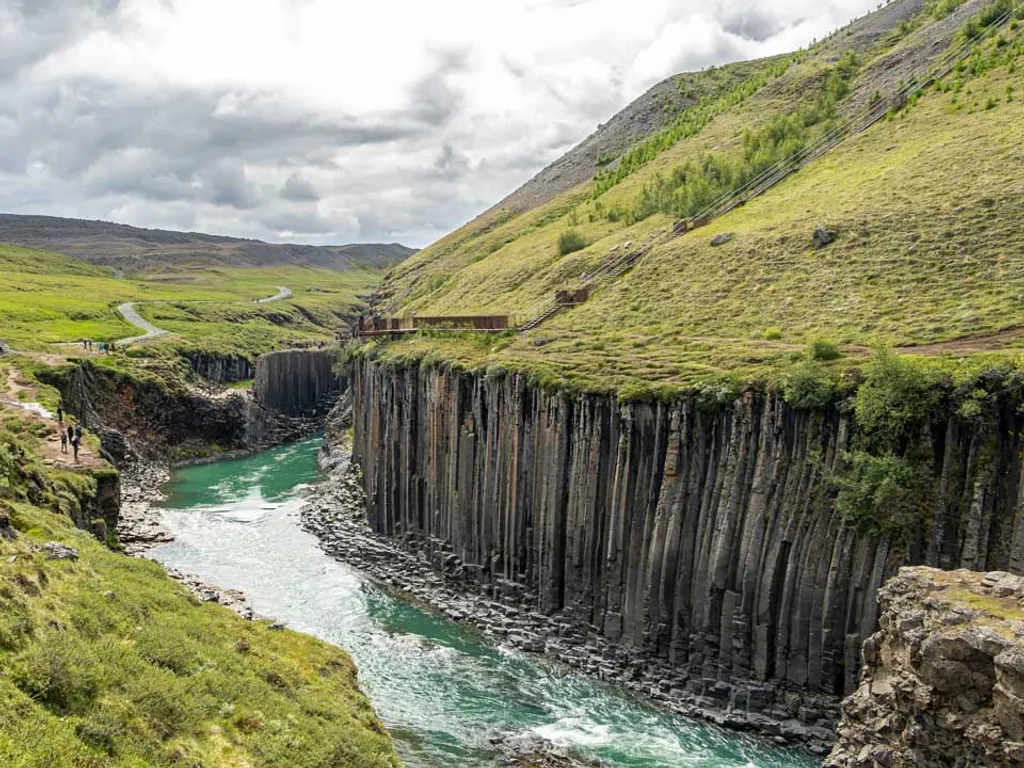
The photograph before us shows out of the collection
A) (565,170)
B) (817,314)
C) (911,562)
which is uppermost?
(565,170)

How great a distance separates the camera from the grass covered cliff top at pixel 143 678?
12188 mm

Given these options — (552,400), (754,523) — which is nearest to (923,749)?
(754,523)

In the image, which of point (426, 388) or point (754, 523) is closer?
point (754, 523)

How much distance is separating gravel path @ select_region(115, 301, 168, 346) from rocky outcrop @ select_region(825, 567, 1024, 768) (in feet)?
280

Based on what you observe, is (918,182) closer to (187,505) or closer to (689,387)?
(689,387)

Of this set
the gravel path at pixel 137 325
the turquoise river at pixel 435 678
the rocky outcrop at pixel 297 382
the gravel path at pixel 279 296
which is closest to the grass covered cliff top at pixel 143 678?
the turquoise river at pixel 435 678

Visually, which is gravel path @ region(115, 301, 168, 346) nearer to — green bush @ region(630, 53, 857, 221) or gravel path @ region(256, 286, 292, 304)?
gravel path @ region(256, 286, 292, 304)

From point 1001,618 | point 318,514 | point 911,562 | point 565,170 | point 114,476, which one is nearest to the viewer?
point 1001,618

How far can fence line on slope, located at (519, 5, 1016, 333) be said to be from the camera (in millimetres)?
55875

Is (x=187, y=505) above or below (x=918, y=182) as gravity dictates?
below

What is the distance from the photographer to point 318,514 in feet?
172

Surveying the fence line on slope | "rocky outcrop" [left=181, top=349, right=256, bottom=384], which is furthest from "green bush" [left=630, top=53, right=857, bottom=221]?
"rocky outcrop" [left=181, top=349, right=256, bottom=384]

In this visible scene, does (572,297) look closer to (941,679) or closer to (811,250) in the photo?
(811,250)

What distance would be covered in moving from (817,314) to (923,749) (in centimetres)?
2234
